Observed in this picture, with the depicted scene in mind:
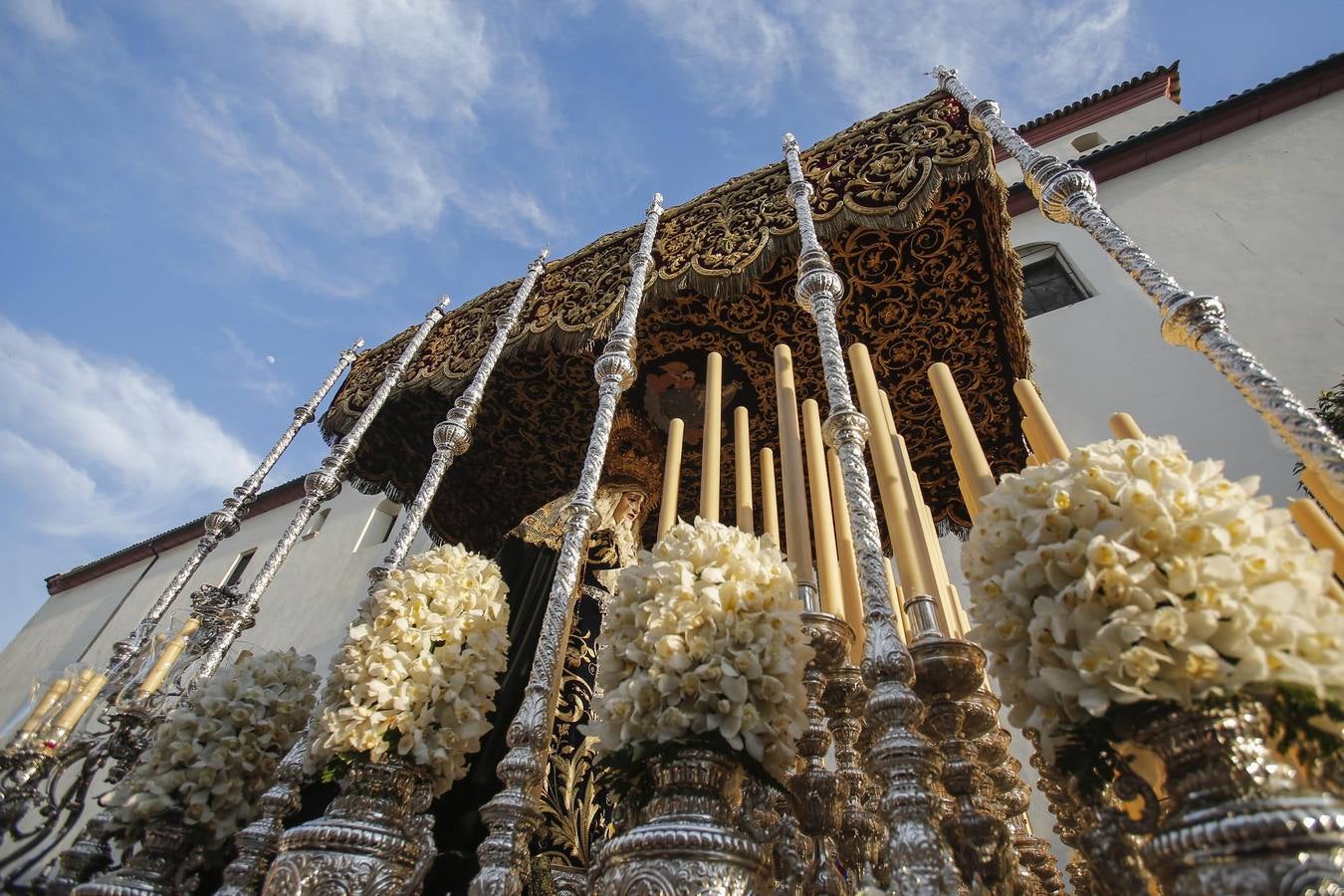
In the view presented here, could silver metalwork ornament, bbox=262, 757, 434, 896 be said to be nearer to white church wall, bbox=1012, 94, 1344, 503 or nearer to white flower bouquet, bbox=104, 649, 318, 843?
white flower bouquet, bbox=104, 649, 318, 843

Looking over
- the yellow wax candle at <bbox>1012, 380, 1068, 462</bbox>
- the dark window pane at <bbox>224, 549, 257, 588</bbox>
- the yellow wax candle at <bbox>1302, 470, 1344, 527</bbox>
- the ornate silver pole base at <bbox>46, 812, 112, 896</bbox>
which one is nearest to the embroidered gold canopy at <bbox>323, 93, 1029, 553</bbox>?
the yellow wax candle at <bbox>1012, 380, 1068, 462</bbox>

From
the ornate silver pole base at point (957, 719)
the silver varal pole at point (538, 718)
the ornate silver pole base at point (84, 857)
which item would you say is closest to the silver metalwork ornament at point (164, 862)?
the ornate silver pole base at point (84, 857)

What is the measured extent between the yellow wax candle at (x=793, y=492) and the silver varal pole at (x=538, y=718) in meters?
0.69

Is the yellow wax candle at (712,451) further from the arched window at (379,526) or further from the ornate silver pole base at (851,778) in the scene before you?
the arched window at (379,526)

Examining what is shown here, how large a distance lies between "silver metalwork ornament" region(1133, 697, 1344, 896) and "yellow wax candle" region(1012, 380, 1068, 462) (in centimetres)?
97

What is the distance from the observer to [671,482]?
2805 millimetres

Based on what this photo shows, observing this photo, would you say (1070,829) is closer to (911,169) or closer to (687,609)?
(687,609)

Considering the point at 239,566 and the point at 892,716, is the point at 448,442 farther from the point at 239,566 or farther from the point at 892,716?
the point at 239,566

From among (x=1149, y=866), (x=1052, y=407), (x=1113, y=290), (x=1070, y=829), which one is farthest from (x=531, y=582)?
(x=1113, y=290)

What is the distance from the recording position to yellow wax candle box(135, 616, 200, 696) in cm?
326

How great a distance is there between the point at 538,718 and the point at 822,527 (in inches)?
43.4

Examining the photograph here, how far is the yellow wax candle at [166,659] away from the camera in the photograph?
326 centimetres

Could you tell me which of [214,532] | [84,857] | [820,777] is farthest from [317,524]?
[820,777]

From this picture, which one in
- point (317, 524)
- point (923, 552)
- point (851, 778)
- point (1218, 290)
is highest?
point (317, 524)
